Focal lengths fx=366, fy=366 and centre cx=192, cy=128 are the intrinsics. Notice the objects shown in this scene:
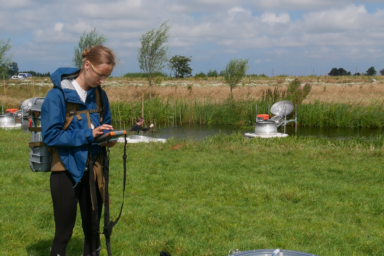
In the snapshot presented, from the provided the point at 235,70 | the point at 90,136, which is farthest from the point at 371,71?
the point at 90,136

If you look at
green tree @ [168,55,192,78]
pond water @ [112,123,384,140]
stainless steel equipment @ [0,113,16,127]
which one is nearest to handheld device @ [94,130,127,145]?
pond water @ [112,123,384,140]

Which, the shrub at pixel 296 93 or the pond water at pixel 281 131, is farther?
the shrub at pixel 296 93

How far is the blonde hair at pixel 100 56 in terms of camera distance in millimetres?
2430

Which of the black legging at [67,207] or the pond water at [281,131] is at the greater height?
the black legging at [67,207]

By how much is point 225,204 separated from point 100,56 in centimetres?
319

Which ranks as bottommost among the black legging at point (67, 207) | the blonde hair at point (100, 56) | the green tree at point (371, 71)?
the black legging at point (67, 207)

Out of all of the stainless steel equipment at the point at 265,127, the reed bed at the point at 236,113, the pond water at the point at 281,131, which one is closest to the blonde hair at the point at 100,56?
the stainless steel equipment at the point at 265,127

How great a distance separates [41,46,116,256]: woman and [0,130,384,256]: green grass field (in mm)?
1142

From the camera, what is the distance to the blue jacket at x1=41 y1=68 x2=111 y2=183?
2377mm

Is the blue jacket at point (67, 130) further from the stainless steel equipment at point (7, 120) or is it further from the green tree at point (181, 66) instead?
the green tree at point (181, 66)

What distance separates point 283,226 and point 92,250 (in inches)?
87.5

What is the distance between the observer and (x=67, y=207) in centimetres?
254

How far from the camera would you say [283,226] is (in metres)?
4.13

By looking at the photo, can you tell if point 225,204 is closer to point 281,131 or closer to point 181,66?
point 281,131
